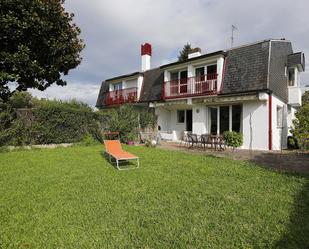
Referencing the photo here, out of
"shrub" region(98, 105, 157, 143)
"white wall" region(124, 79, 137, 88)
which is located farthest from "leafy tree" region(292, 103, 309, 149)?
"white wall" region(124, 79, 137, 88)

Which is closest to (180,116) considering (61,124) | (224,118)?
(224,118)

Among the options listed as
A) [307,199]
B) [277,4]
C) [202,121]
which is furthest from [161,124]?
[307,199]

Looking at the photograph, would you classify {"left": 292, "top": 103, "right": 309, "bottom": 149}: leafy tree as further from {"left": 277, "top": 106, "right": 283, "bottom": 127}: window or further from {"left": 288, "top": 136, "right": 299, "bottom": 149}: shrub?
{"left": 277, "top": 106, "right": 283, "bottom": 127}: window

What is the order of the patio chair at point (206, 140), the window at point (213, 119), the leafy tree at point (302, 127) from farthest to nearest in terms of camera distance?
the window at point (213, 119) → the patio chair at point (206, 140) → the leafy tree at point (302, 127)

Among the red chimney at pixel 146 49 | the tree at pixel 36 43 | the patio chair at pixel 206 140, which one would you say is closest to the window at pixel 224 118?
the patio chair at pixel 206 140

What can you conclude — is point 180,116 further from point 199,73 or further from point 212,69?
point 212,69

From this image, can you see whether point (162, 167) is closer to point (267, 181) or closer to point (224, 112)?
point (267, 181)

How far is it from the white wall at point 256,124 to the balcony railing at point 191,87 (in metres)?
2.54

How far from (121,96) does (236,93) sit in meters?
13.2

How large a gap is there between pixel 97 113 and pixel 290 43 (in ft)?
51.7

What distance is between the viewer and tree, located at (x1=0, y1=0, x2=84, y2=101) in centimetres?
1006

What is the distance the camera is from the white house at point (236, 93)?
14.0 m

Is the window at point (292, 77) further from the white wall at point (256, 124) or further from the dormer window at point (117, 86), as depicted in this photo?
the dormer window at point (117, 86)

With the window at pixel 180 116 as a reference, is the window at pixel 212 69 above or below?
above
